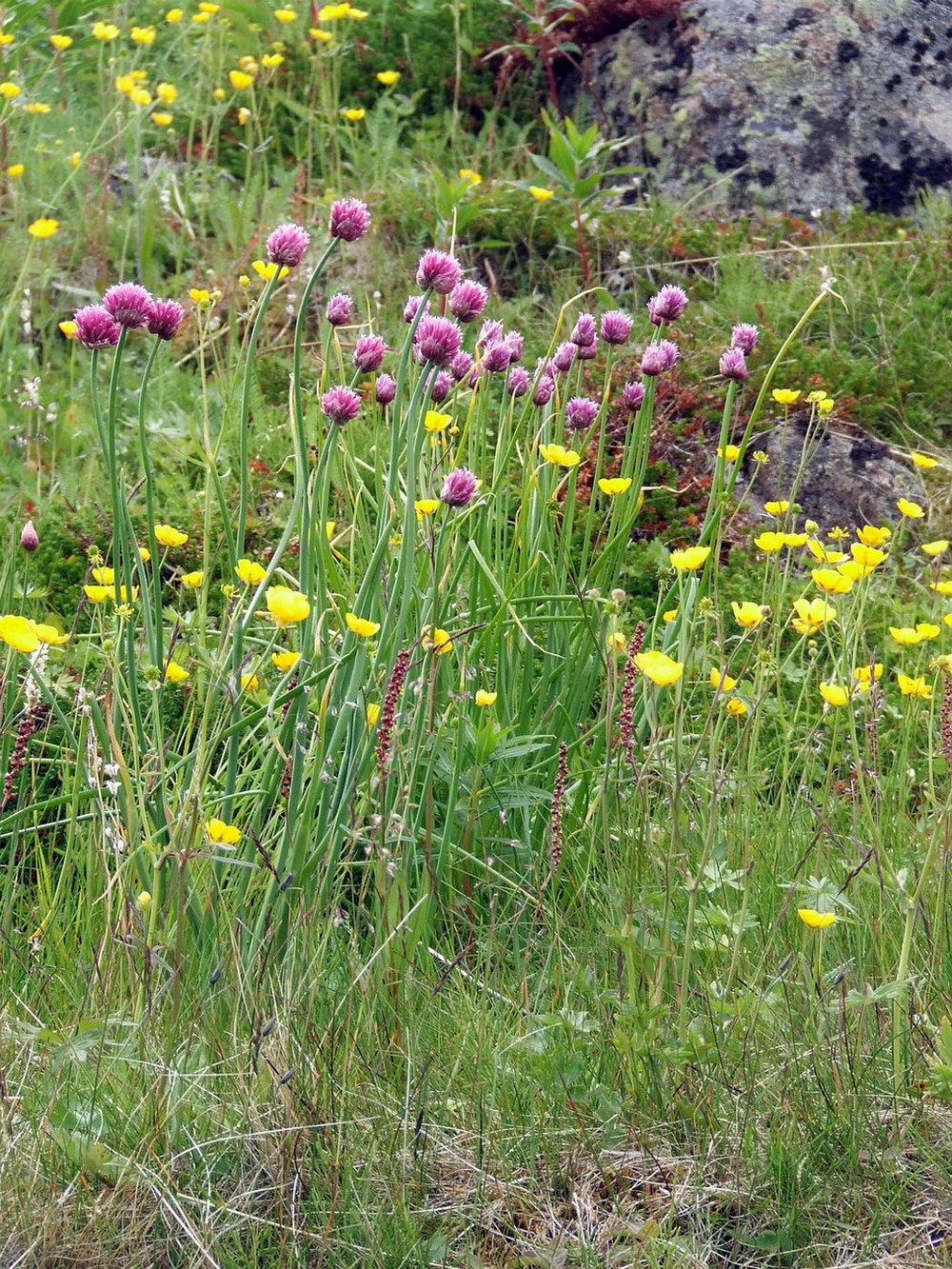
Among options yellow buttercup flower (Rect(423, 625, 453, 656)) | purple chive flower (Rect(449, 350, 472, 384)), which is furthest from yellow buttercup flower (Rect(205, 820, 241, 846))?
purple chive flower (Rect(449, 350, 472, 384))

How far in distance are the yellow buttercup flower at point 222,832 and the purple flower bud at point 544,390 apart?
1.17m

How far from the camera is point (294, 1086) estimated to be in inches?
65.7

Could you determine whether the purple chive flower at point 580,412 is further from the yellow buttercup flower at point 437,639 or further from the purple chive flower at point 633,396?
the yellow buttercup flower at point 437,639

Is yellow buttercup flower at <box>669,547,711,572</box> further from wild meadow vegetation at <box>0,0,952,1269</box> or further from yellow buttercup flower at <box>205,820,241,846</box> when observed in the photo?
yellow buttercup flower at <box>205,820,241,846</box>

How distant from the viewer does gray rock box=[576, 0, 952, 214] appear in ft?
18.0

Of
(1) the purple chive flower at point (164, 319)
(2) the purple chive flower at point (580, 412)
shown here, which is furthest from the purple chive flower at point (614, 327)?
(1) the purple chive flower at point (164, 319)

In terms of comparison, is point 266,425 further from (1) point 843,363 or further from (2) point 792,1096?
(2) point 792,1096

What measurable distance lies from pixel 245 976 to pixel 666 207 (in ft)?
13.8

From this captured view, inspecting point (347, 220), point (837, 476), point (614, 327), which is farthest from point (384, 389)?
point (837, 476)

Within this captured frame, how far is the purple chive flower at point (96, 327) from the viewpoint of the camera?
1935 mm

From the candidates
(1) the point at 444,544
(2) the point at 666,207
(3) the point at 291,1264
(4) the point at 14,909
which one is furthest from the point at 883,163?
(3) the point at 291,1264

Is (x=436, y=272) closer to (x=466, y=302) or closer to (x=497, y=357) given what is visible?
(x=466, y=302)

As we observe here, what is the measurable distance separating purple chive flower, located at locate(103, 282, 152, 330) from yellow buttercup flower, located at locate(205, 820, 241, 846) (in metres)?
0.74

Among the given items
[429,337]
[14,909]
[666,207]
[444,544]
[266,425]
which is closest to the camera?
[429,337]
